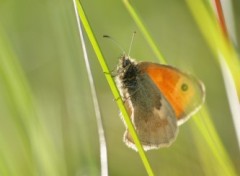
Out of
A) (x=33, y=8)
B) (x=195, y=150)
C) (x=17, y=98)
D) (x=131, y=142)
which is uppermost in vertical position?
(x=33, y=8)

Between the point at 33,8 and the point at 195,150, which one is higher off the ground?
the point at 33,8

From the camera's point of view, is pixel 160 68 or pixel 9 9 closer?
pixel 160 68

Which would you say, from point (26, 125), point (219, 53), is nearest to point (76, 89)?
point (26, 125)

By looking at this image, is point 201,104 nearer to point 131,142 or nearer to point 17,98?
point 131,142

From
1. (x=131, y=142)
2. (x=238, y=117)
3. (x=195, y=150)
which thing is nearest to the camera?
(x=238, y=117)

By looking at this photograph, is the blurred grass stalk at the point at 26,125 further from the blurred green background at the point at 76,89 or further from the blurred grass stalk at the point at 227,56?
the blurred grass stalk at the point at 227,56

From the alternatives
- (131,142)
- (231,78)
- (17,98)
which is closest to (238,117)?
(231,78)

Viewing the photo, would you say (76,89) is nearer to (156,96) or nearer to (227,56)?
(156,96)
